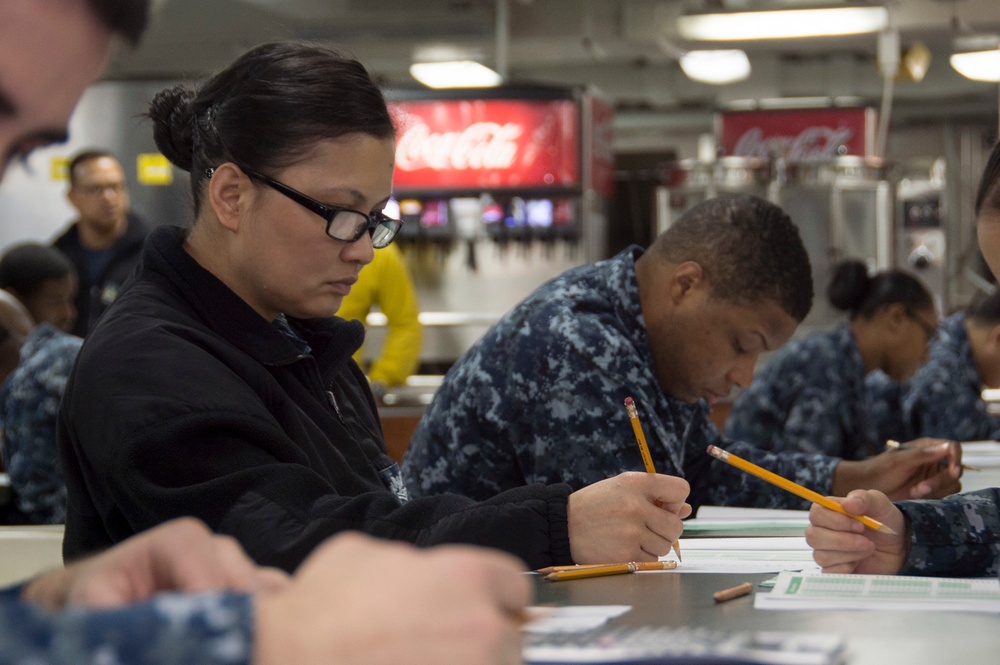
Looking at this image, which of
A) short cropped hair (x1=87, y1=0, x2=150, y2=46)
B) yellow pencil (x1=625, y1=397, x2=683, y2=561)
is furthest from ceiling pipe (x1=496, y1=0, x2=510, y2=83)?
short cropped hair (x1=87, y1=0, x2=150, y2=46)

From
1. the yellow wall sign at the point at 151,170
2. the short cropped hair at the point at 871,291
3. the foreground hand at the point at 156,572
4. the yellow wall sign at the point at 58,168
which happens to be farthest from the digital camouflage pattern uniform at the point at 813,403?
the yellow wall sign at the point at 58,168

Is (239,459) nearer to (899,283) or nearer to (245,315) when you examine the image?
(245,315)

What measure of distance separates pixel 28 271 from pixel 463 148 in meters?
4.26

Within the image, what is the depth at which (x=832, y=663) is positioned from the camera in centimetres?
103

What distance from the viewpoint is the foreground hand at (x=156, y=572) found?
85cm

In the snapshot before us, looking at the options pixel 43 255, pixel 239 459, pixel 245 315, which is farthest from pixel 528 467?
pixel 43 255

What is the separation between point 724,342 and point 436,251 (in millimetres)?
6367

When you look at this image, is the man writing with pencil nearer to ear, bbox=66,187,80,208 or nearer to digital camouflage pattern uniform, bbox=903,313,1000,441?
digital camouflage pattern uniform, bbox=903,313,1000,441

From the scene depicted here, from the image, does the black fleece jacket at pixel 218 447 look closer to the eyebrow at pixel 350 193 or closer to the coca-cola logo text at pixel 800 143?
the eyebrow at pixel 350 193

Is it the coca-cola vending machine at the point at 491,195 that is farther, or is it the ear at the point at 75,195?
the coca-cola vending machine at the point at 491,195

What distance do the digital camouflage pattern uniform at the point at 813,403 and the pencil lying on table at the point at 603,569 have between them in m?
2.97

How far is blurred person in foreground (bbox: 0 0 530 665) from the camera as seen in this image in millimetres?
697

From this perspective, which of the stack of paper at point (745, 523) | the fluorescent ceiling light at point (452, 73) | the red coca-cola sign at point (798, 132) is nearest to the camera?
the stack of paper at point (745, 523)

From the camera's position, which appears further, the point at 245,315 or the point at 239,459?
the point at 245,315
